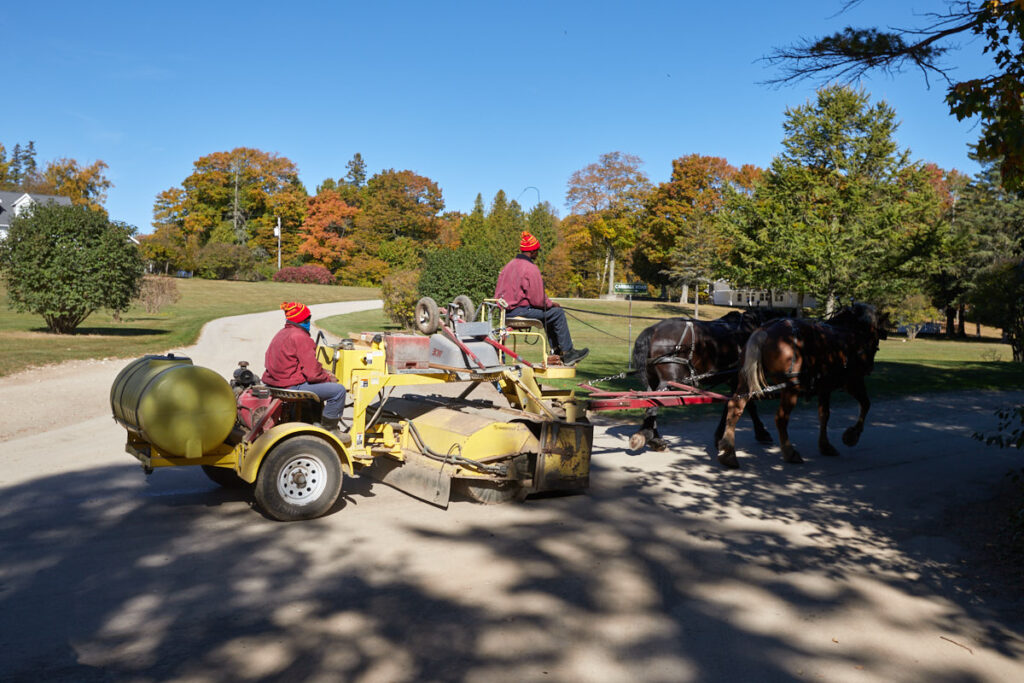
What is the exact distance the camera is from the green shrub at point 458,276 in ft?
88.0

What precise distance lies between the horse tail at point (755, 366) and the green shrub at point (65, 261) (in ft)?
70.0

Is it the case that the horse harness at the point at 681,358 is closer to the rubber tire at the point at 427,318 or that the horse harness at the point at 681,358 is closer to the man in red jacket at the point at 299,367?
the rubber tire at the point at 427,318

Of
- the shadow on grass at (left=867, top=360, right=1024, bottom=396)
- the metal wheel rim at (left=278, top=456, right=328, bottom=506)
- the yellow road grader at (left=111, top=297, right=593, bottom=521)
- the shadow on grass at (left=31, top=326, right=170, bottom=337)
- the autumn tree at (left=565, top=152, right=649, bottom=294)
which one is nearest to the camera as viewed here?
the yellow road grader at (left=111, top=297, right=593, bottom=521)

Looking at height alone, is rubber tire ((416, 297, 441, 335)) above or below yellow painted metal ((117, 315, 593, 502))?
above

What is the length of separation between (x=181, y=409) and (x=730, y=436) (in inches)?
262

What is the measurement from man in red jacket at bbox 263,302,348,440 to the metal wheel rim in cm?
40

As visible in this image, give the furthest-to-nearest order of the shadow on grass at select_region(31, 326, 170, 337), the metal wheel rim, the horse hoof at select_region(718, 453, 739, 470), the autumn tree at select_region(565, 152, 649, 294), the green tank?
the autumn tree at select_region(565, 152, 649, 294), the shadow on grass at select_region(31, 326, 170, 337), the horse hoof at select_region(718, 453, 739, 470), the metal wheel rim, the green tank

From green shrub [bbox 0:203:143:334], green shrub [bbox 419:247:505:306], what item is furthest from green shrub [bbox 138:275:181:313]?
green shrub [bbox 419:247:505:306]

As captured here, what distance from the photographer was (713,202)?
202ft

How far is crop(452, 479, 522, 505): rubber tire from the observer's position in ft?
25.1

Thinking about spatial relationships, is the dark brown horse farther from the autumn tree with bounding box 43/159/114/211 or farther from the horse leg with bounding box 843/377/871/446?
the autumn tree with bounding box 43/159/114/211

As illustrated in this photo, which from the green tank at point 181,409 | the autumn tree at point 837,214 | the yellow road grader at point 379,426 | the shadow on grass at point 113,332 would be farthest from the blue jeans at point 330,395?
the autumn tree at point 837,214

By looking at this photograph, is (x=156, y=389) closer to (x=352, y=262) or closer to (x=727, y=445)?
(x=727, y=445)

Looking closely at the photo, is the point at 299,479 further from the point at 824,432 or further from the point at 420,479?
the point at 824,432
